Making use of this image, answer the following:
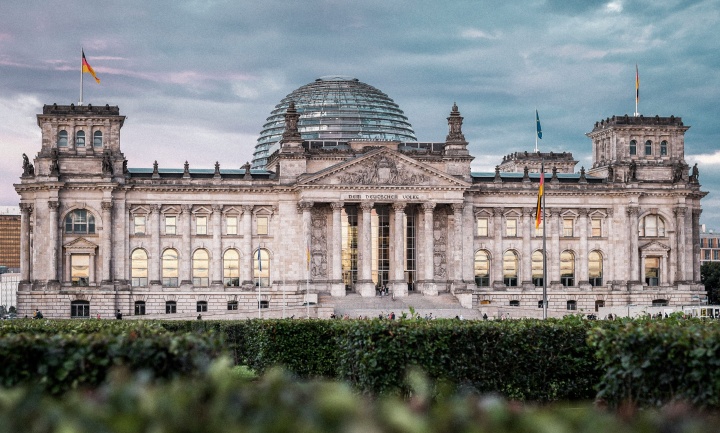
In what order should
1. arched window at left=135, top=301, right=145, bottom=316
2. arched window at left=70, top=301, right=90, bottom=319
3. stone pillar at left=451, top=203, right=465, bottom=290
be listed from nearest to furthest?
arched window at left=70, top=301, right=90, bottom=319
arched window at left=135, top=301, right=145, bottom=316
stone pillar at left=451, top=203, right=465, bottom=290

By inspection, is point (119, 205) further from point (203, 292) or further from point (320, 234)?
point (320, 234)

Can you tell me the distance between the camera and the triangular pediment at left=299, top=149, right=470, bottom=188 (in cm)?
9912

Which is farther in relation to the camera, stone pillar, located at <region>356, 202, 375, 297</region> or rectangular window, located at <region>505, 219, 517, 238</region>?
rectangular window, located at <region>505, 219, 517, 238</region>

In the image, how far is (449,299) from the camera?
329ft

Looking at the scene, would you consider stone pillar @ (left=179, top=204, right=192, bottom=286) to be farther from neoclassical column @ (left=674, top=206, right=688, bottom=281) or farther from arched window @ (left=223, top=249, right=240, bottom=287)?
neoclassical column @ (left=674, top=206, right=688, bottom=281)

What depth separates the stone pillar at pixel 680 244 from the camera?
108m

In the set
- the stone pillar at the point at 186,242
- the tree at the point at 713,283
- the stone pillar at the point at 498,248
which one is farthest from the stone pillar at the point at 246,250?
the tree at the point at 713,283

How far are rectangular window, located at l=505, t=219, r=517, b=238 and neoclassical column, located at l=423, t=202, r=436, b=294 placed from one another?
31.6 feet

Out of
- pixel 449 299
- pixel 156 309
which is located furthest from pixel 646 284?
pixel 156 309

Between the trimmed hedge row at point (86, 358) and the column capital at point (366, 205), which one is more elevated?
the column capital at point (366, 205)

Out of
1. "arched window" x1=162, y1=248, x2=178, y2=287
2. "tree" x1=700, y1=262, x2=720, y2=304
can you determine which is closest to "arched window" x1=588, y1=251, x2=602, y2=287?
"tree" x1=700, y1=262, x2=720, y2=304

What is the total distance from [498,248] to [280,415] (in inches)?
3850

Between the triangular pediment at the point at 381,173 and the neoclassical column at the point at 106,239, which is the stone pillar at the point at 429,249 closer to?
the triangular pediment at the point at 381,173

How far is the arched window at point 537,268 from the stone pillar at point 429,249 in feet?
40.0
